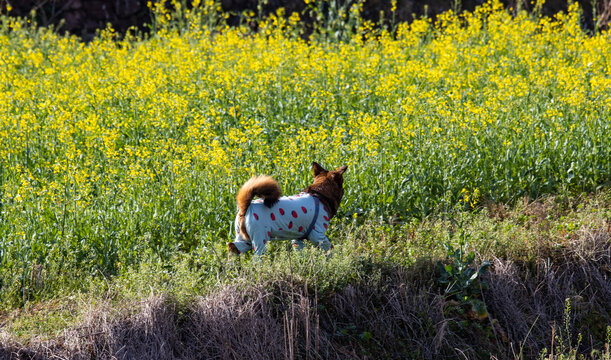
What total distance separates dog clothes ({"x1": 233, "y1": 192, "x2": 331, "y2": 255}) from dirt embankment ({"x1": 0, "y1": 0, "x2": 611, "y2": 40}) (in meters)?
7.88

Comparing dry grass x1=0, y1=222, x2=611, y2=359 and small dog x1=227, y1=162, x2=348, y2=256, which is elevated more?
small dog x1=227, y1=162, x2=348, y2=256

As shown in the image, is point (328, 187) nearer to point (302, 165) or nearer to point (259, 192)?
point (259, 192)

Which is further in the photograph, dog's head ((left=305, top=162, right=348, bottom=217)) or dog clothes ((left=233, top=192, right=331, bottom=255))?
dog's head ((left=305, top=162, right=348, bottom=217))

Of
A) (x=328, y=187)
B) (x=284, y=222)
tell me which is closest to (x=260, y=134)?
(x=328, y=187)

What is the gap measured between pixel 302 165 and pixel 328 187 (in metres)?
1.21

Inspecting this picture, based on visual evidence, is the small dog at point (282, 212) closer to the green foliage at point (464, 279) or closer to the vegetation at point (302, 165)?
the vegetation at point (302, 165)

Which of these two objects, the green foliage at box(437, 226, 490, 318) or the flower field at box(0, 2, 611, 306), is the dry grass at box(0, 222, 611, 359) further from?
the flower field at box(0, 2, 611, 306)

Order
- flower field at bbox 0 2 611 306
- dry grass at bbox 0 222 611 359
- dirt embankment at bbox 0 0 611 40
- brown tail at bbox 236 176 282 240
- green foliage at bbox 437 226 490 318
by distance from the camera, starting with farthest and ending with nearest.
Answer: dirt embankment at bbox 0 0 611 40, flower field at bbox 0 2 611 306, green foliage at bbox 437 226 490 318, brown tail at bbox 236 176 282 240, dry grass at bbox 0 222 611 359

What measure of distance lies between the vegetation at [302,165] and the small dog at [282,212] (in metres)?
0.17

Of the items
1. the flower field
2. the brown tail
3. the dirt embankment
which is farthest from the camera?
the dirt embankment

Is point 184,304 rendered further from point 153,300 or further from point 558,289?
A: point 558,289

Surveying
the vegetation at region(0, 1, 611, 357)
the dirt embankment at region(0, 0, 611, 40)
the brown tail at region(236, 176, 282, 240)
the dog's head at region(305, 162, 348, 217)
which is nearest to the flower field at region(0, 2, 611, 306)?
the vegetation at region(0, 1, 611, 357)

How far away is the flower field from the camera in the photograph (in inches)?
208

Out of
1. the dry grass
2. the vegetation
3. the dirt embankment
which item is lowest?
the dry grass
